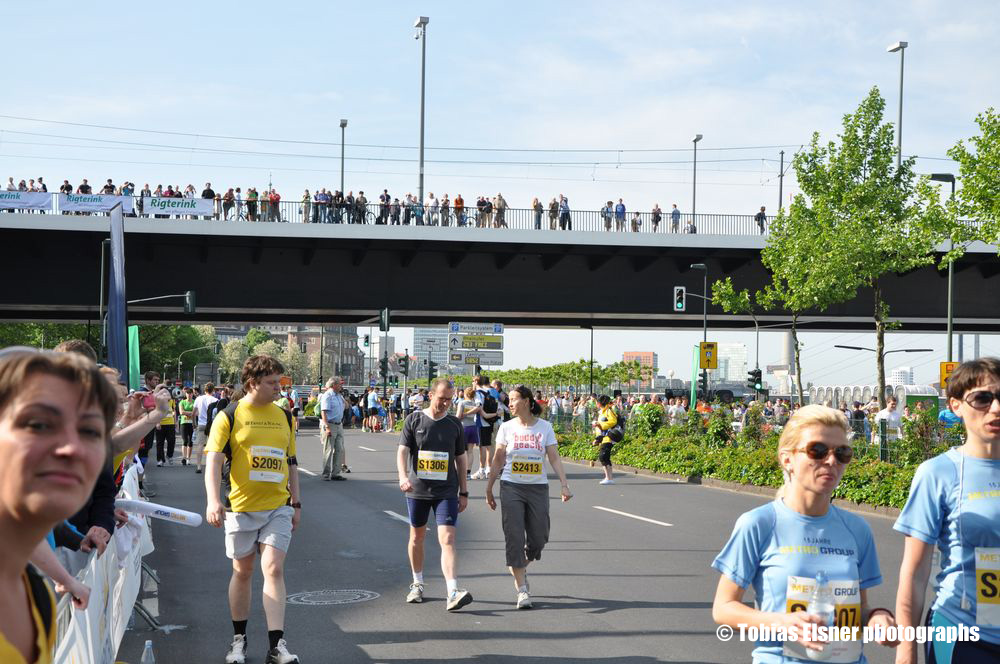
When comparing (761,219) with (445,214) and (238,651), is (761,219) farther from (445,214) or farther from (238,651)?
(238,651)

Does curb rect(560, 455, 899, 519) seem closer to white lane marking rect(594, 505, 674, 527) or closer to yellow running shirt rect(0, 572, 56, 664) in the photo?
white lane marking rect(594, 505, 674, 527)

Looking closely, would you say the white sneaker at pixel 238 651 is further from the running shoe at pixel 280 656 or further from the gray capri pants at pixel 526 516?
the gray capri pants at pixel 526 516

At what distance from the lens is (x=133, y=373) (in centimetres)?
1598

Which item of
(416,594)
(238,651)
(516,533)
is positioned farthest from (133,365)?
(238,651)

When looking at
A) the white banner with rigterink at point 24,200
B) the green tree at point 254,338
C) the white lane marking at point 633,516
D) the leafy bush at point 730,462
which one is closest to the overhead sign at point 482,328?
the leafy bush at point 730,462

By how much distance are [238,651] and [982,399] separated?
486 centimetres

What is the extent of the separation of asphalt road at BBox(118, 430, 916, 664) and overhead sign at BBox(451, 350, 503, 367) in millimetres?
18385

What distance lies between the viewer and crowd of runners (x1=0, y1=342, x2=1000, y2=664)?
207 cm

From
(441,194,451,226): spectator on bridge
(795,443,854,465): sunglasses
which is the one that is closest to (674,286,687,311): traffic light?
(441,194,451,226): spectator on bridge

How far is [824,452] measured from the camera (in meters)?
3.50

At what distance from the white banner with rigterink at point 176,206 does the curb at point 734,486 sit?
14.2m

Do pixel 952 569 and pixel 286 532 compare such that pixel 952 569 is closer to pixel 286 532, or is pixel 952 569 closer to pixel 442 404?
pixel 286 532

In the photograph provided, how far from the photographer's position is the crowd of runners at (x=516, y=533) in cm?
207

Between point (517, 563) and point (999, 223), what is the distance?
1588 centimetres
